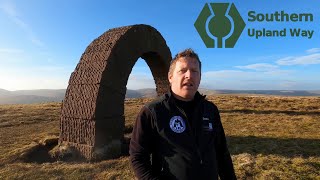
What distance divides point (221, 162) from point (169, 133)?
1030mm

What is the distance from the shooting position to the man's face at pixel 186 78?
3523 millimetres

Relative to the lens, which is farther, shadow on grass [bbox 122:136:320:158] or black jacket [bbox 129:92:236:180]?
shadow on grass [bbox 122:136:320:158]

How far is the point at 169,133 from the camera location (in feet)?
11.3

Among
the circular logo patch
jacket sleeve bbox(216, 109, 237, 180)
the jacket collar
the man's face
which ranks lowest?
jacket sleeve bbox(216, 109, 237, 180)

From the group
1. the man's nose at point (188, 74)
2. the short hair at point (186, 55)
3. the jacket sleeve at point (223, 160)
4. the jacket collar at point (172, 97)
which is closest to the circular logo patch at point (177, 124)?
the jacket collar at point (172, 97)

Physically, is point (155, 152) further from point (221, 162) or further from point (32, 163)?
point (32, 163)

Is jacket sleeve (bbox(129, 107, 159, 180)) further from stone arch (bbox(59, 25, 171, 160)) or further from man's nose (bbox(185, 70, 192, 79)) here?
stone arch (bbox(59, 25, 171, 160))

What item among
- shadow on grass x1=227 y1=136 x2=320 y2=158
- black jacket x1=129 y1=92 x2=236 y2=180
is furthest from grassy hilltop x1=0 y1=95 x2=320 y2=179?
black jacket x1=129 y1=92 x2=236 y2=180

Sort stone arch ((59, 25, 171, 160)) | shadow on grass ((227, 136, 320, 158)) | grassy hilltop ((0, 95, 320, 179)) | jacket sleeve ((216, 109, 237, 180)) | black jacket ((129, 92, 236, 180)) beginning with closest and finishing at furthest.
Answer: black jacket ((129, 92, 236, 180)) → jacket sleeve ((216, 109, 237, 180)) → grassy hilltop ((0, 95, 320, 179)) → stone arch ((59, 25, 171, 160)) → shadow on grass ((227, 136, 320, 158))

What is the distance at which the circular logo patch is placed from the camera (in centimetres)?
346

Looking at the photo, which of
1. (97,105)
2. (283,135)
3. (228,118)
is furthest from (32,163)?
(228,118)

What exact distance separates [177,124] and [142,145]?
1.50 ft

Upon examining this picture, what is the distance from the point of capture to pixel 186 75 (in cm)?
353

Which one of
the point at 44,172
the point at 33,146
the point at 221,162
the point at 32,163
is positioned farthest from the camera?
the point at 33,146
